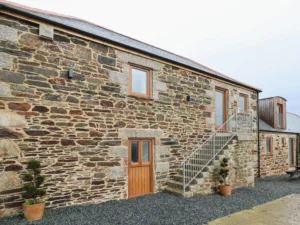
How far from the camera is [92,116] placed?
5.86 metres

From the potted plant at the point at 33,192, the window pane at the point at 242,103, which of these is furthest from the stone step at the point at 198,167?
the window pane at the point at 242,103

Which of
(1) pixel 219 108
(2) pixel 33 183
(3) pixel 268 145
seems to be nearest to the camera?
(2) pixel 33 183

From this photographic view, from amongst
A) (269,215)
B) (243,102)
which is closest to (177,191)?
(269,215)

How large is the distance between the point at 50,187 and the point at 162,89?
461cm

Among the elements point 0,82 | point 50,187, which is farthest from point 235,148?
point 0,82

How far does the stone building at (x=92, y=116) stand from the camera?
15.7ft

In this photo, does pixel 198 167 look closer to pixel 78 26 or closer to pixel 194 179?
pixel 194 179

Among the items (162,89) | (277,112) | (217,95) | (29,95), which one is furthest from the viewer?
(277,112)

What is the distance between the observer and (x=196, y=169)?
761 cm

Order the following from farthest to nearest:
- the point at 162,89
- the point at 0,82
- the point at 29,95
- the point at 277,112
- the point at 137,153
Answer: the point at 277,112 → the point at 162,89 → the point at 137,153 → the point at 29,95 → the point at 0,82

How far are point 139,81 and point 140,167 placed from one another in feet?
9.56

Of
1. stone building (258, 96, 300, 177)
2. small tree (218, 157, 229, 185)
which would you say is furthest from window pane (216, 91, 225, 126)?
stone building (258, 96, 300, 177)

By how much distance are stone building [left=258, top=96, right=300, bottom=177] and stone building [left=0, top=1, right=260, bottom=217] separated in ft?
13.9

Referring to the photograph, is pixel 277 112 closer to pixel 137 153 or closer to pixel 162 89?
pixel 162 89
